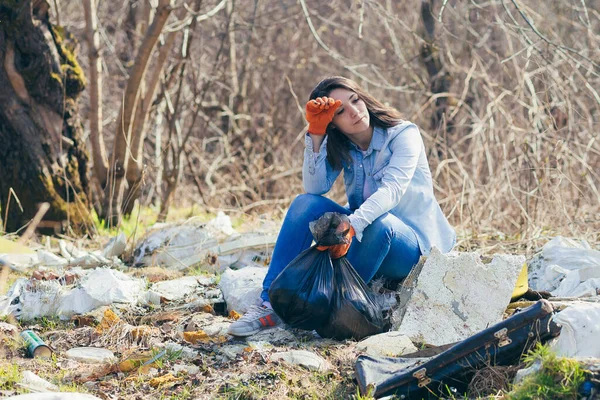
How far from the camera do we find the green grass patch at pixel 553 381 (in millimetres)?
2523

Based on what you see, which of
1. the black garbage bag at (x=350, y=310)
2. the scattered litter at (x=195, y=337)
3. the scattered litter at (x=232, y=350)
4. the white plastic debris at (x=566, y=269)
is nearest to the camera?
the scattered litter at (x=232, y=350)

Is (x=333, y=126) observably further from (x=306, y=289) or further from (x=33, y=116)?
(x=33, y=116)

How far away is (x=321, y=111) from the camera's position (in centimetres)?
399

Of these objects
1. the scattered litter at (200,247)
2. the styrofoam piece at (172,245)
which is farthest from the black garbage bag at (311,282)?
the styrofoam piece at (172,245)

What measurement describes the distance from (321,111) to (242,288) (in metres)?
1.03

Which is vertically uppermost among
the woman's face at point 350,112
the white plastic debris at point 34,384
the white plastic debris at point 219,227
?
the woman's face at point 350,112

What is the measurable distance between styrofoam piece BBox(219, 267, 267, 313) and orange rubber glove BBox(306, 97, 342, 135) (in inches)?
35.5

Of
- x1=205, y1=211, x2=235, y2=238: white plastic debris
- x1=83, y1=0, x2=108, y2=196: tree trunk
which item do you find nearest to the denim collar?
x1=205, y1=211, x2=235, y2=238: white plastic debris

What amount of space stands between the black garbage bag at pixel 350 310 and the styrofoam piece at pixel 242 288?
52 centimetres

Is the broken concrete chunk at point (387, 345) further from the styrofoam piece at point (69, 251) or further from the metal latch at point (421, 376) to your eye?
the styrofoam piece at point (69, 251)

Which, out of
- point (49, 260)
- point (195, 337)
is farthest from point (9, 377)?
point (49, 260)

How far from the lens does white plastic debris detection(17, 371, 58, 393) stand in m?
2.97

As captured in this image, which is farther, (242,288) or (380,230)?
(242,288)

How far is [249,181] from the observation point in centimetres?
872
